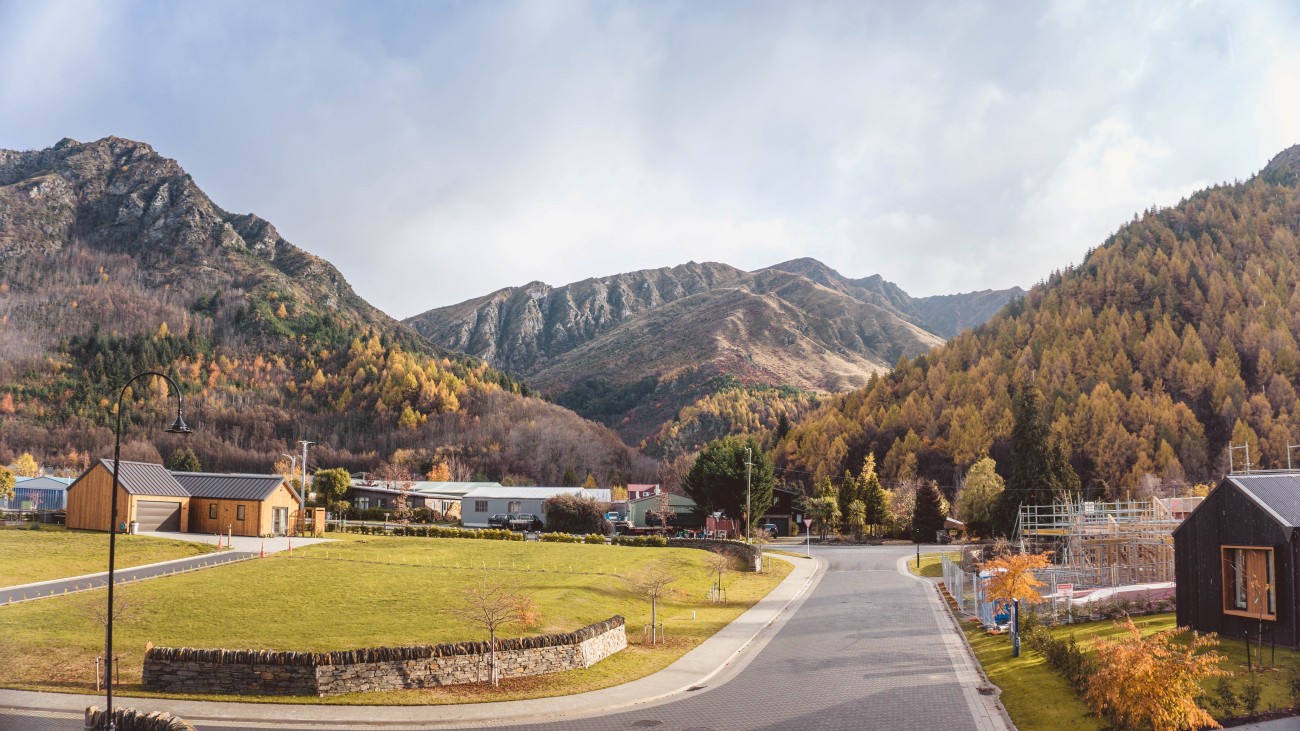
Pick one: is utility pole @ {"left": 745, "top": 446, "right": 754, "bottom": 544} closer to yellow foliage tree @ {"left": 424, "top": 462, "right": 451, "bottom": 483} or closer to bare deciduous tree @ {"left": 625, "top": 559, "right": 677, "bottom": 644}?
bare deciduous tree @ {"left": 625, "top": 559, "right": 677, "bottom": 644}

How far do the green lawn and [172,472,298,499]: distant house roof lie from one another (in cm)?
729

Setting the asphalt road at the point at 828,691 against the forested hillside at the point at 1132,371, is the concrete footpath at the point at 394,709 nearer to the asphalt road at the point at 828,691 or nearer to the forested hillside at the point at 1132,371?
the asphalt road at the point at 828,691

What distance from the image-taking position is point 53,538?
42594 mm

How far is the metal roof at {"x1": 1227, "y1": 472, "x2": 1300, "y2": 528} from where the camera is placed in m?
24.5

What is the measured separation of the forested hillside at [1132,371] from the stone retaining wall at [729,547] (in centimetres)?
5153

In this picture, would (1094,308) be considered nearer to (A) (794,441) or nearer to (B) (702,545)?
(A) (794,441)

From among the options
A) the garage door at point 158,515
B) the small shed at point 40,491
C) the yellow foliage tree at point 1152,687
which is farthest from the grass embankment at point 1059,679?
the small shed at point 40,491

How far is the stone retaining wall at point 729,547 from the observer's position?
55406 millimetres

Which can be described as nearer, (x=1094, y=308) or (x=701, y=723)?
(x=701, y=723)

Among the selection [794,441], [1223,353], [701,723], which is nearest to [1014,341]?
[1223,353]

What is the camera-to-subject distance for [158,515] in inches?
2003

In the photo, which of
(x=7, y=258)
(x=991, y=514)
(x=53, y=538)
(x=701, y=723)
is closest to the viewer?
(x=701, y=723)

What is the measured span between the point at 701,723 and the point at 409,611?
1369 centimetres

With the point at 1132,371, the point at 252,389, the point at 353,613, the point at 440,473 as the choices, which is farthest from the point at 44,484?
the point at 1132,371
